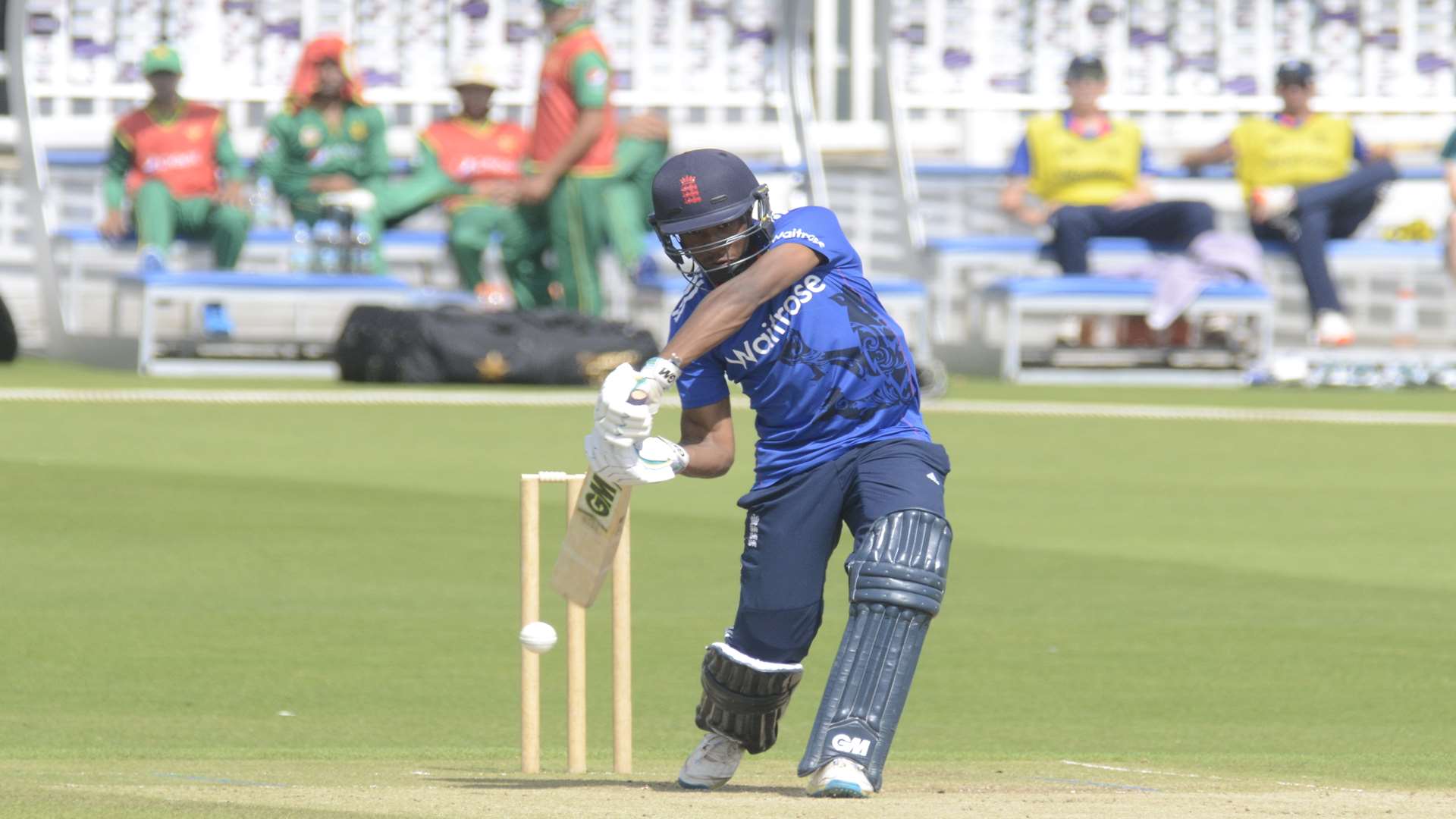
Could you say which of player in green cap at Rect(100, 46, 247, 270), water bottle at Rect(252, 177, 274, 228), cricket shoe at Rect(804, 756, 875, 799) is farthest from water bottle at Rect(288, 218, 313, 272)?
cricket shoe at Rect(804, 756, 875, 799)

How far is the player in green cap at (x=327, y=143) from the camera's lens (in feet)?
62.0

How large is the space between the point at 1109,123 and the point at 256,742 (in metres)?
13.4

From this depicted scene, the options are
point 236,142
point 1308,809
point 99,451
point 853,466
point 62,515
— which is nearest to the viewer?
point 1308,809

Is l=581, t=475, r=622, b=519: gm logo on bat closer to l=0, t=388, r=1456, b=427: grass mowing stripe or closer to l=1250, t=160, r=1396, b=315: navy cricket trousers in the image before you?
l=0, t=388, r=1456, b=427: grass mowing stripe

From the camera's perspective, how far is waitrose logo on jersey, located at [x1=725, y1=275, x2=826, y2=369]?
5586 millimetres

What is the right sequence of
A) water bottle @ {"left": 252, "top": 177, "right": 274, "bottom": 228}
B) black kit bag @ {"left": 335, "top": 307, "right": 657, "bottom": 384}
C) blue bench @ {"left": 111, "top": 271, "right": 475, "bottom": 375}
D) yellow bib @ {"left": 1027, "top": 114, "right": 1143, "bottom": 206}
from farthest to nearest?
water bottle @ {"left": 252, "top": 177, "right": 274, "bottom": 228}, yellow bib @ {"left": 1027, "top": 114, "right": 1143, "bottom": 206}, blue bench @ {"left": 111, "top": 271, "right": 475, "bottom": 375}, black kit bag @ {"left": 335, "top": 307, "right": 657, "bottom": 384}

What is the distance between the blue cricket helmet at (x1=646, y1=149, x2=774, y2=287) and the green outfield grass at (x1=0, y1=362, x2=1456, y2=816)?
1232mm

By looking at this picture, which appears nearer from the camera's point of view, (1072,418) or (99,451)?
(99,451)

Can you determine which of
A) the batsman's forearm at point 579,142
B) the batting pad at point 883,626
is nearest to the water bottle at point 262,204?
the batsman's forearm at point 579,142

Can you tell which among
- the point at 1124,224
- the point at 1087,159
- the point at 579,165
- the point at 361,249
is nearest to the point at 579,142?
the point at 579,165

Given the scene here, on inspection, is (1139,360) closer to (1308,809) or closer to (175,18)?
(175,18)

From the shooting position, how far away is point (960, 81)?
21.7 m

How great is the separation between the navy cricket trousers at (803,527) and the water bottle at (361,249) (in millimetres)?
13510

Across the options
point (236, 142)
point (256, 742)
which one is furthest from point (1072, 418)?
point (256, 742)
